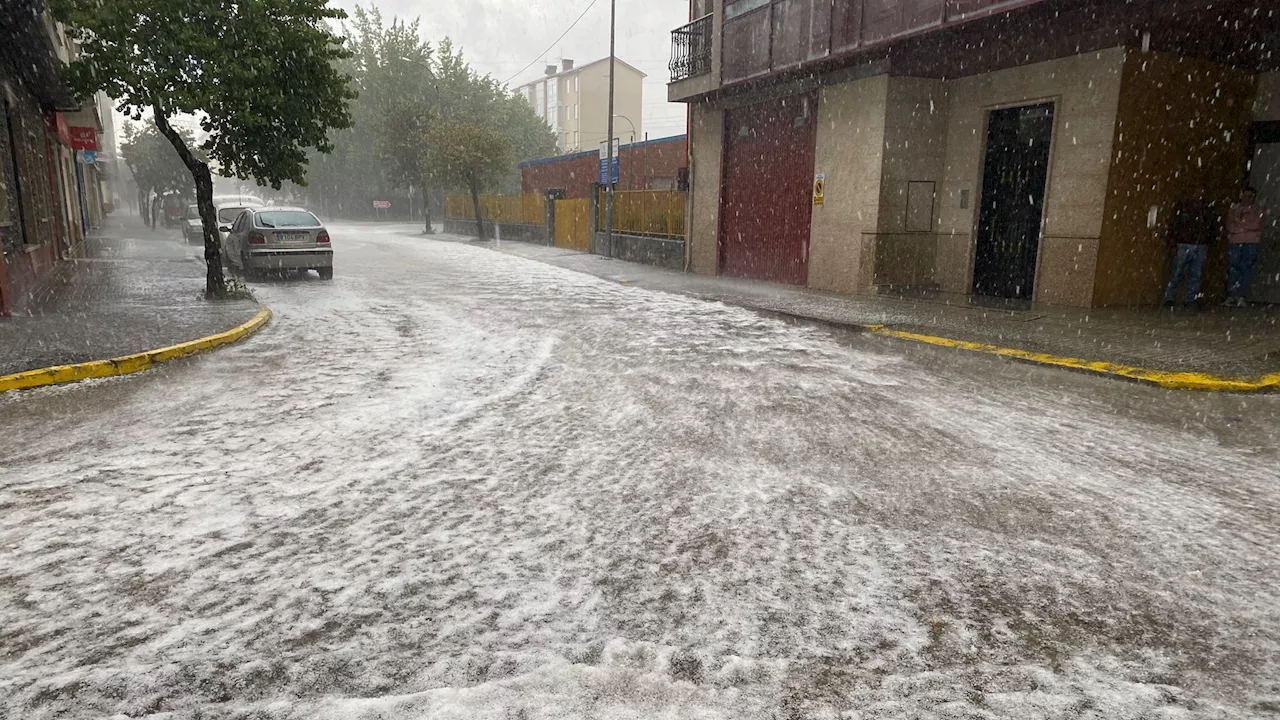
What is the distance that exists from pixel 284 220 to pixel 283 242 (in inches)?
23.2

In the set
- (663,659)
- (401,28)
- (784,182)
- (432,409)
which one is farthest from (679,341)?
(401,28)

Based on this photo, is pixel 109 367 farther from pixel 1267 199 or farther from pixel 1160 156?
pixel 1267 199

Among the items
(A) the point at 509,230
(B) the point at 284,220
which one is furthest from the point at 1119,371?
(A) the point at 509,230

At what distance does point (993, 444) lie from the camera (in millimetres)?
4969

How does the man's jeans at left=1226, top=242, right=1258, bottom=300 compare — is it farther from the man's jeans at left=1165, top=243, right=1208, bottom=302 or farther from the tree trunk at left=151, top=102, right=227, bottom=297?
the tree trunk at left=151, top=102, right=227, bottom=297

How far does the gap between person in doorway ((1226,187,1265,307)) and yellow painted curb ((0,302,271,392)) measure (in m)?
14.1

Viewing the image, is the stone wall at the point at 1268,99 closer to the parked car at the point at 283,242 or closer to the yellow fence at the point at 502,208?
the parked car at the point at 283,242

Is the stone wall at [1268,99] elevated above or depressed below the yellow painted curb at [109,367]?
above

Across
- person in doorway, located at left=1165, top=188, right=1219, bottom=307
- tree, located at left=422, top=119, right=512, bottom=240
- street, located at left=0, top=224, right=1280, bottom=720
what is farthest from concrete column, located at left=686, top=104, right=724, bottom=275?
tree, located at left=422, top=119, right=512, bottom=240

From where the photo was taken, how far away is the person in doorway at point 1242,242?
36.9ft

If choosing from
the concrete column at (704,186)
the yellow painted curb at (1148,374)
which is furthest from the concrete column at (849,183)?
the yellow painted curb at (1148,374)

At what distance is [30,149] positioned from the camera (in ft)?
48.8

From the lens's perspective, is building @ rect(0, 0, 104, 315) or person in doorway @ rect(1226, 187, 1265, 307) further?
person in doorway @ rect(1226, 187, 1265, 307)

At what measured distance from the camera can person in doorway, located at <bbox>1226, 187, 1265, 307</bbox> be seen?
36.9 feet
